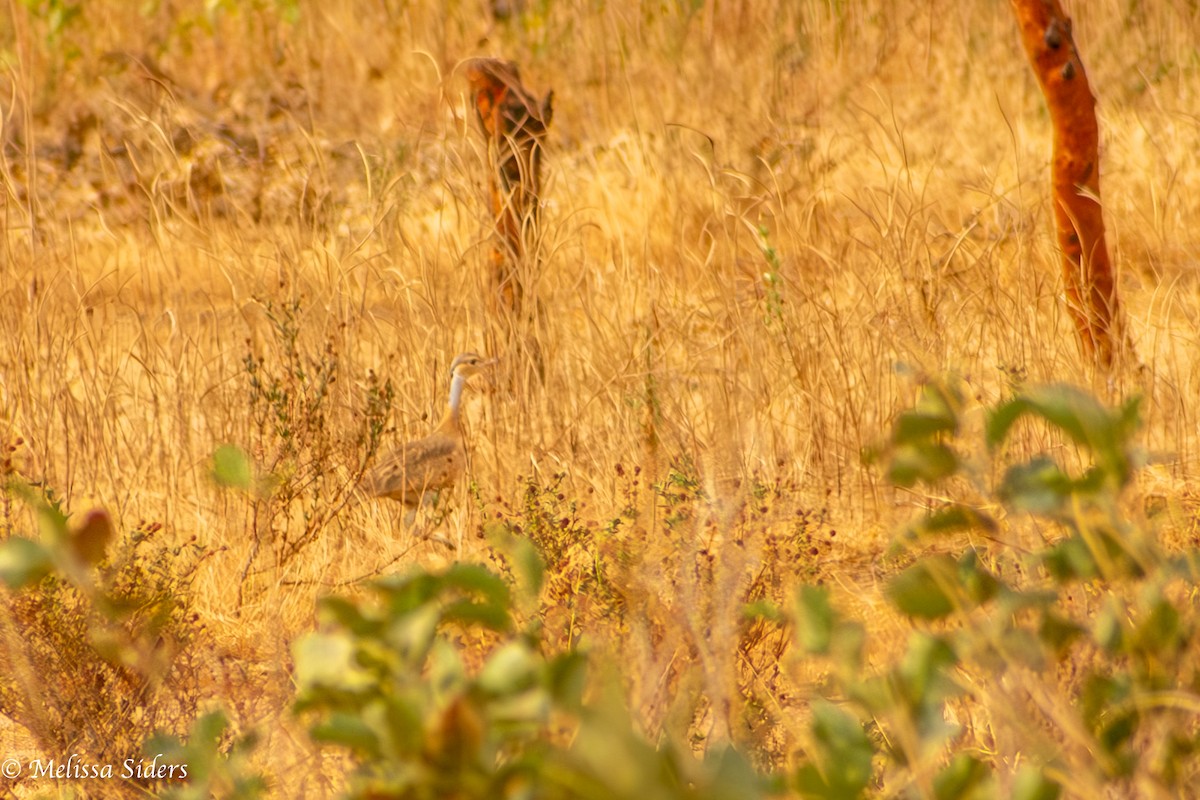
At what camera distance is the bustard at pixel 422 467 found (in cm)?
427

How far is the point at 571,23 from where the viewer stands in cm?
1077

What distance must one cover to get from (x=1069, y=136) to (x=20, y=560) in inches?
180

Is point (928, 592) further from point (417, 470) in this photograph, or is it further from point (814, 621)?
point (417, 470)

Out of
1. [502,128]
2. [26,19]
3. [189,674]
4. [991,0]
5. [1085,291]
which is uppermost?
[26,19]

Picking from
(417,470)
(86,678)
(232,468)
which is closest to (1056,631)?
(232,468)

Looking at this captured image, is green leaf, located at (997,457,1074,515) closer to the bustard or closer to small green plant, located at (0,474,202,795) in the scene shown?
small green plant, located at (0,474,202,795)

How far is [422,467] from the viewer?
4.29 meters

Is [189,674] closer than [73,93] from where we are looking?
Yes

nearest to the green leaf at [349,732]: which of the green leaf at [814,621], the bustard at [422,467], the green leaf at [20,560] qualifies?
the green leaf at [20,560]

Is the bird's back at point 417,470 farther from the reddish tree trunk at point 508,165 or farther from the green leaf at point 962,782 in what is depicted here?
the green leaf at point 962,782

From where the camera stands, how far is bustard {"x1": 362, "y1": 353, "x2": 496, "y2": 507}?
14.0 feet

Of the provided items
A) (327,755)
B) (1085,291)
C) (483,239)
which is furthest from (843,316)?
(327,755)

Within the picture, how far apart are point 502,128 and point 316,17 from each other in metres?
6.77

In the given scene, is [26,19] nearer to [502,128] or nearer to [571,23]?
[571,23]
